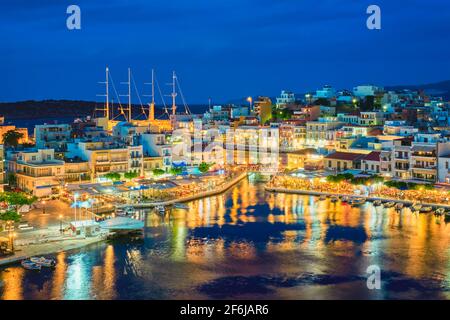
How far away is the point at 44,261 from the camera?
37.6 ft

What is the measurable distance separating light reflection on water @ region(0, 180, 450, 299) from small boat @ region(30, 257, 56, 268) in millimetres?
166

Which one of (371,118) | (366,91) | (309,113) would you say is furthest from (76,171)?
(366,91)

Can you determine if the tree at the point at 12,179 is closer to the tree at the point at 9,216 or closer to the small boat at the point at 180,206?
the small boat at the point at 180,206

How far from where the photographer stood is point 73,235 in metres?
13.5

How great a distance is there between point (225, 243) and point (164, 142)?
9.76 metres

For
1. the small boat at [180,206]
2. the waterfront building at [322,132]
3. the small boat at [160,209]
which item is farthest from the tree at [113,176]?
the waterfront building at [322,132]

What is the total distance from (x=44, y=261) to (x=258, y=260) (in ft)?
12.9

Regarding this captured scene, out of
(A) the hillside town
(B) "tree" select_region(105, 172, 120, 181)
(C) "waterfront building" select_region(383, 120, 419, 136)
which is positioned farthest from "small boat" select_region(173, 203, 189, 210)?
(C) "waterfront building" select_region(383, 120, 419, 136)

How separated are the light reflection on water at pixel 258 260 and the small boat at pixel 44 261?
0.17 metres

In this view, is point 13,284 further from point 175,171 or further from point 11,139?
point 11,139

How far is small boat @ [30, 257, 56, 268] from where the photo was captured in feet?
37.4

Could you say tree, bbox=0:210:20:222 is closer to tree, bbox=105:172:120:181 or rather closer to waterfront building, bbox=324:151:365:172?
tree, bbox=105:172:120:181
